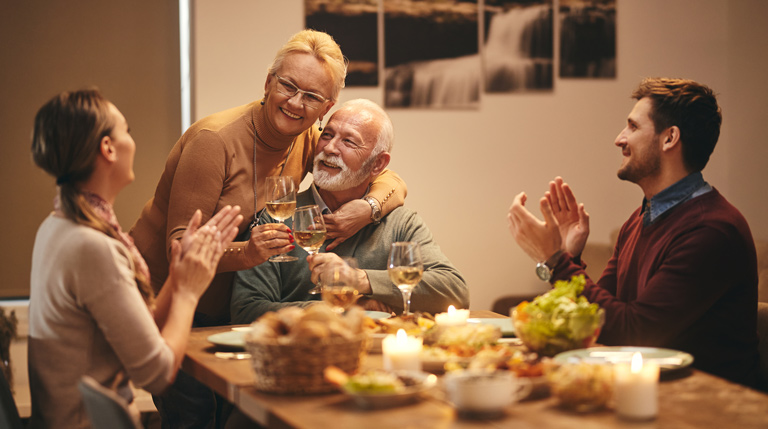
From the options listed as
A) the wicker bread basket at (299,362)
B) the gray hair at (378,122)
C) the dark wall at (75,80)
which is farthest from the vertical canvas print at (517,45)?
the wicker bread basket at (299,362)

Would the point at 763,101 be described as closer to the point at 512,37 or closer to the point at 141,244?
the point at 512,37

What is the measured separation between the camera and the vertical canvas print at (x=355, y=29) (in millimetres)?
4191

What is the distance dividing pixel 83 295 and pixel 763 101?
167 inches

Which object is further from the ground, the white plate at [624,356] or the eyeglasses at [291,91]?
the eyeglasses at [291,91]

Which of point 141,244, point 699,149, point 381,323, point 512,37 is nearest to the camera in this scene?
point 381,323

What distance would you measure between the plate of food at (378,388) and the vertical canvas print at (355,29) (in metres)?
3.02

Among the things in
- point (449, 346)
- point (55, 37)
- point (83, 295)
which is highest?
point (55, 37)

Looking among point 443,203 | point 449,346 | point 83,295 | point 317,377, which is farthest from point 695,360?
point 443,203

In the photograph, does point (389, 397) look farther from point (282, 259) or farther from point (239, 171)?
point (239, 171)

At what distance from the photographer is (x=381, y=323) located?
2.11 meters

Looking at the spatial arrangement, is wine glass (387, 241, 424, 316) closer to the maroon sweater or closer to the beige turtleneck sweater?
the maroon sweater

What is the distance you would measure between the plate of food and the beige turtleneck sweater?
3.86 feet

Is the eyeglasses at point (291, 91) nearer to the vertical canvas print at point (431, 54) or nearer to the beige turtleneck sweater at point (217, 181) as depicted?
the beige turtleneck sweater at point (217, 181)

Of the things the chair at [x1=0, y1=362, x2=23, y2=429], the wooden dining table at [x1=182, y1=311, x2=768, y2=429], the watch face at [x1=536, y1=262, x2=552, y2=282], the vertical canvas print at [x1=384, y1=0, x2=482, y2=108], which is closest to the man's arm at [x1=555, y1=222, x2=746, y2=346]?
the watch face at [x1=536, y1=262, x2=552, y2=282]
